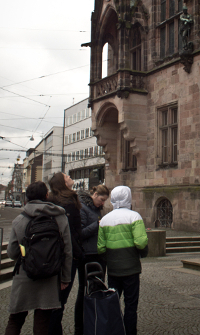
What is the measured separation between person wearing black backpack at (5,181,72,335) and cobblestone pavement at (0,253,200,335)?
1.41 meters

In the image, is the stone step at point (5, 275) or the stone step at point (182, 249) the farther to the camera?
the stone step at point (182, 249)

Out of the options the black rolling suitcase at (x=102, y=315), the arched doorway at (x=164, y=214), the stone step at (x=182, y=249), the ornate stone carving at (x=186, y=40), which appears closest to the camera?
the black rolling suitcase at (x=102, y=315)

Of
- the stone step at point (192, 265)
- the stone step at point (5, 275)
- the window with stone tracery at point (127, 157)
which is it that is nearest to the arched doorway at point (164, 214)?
the window with stone tracery at point (127, 157)

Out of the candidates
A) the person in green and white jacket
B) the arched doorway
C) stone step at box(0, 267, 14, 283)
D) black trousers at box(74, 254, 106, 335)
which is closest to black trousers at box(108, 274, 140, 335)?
the person in green and white jacket

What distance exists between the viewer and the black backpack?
130 inches

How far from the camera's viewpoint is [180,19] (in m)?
15.6

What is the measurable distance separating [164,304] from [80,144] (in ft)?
163

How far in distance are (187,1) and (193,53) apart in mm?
2171

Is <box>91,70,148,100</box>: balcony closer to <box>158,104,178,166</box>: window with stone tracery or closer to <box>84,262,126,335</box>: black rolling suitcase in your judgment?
<box>158,104,178,166</box>: window with stone tracery

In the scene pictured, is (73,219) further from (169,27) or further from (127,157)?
(127,157)

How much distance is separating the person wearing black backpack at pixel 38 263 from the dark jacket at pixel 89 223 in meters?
1.13

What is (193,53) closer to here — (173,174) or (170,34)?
(170,34)

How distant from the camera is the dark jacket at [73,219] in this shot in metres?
4.20

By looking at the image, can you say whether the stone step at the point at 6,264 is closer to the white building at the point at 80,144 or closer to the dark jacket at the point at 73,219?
the dark jacket at the point at 73,219
